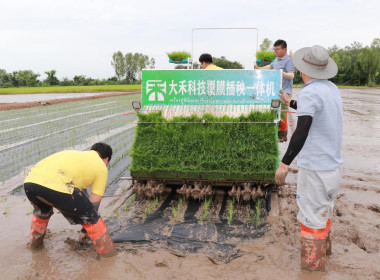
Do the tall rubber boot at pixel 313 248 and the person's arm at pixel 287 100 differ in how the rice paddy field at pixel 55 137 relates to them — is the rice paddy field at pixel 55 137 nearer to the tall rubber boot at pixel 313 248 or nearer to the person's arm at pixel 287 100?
the person's arm at pixel 287 100

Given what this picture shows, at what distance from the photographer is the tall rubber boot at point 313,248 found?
3082 millimetres

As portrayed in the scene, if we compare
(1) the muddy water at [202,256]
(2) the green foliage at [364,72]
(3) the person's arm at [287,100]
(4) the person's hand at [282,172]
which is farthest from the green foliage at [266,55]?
(2) the green foliage at [364,72]

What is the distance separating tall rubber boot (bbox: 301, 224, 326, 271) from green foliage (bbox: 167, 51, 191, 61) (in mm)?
4361

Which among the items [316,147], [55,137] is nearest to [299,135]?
[316,147]

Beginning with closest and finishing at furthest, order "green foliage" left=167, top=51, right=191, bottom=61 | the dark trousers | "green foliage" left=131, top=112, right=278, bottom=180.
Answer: the dark trousers → "green foliage" left=131, top=112, right=278, bottom=180 → "green foliage" left=167, top=51, right=191, bottom=61

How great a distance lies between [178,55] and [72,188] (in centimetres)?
Answer: 400

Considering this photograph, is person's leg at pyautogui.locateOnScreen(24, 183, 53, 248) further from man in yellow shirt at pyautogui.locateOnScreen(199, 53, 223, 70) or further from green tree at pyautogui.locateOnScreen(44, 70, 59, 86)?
green tree at pyautogui.locateOnScreen(44, 70, 59, 86)

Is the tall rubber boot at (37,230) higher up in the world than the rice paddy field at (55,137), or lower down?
higher up

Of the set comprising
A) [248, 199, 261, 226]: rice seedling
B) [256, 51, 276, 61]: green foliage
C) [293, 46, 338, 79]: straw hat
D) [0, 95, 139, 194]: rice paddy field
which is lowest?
[0, 95, 139, 194]: rice paddy field

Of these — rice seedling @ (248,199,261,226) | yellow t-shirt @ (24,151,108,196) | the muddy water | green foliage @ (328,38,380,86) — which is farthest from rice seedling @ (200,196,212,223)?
green foliage @ (328,38,380,86)

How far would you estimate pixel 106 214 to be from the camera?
474cm

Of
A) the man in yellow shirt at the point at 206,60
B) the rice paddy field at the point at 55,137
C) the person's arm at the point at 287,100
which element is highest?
the man in yellow shirt at the point at 206,60

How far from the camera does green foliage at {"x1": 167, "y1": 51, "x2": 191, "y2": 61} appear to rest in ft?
21.9

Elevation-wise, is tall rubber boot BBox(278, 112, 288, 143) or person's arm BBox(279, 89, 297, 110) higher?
person's arm BBox(279, 89, 297, 110)
